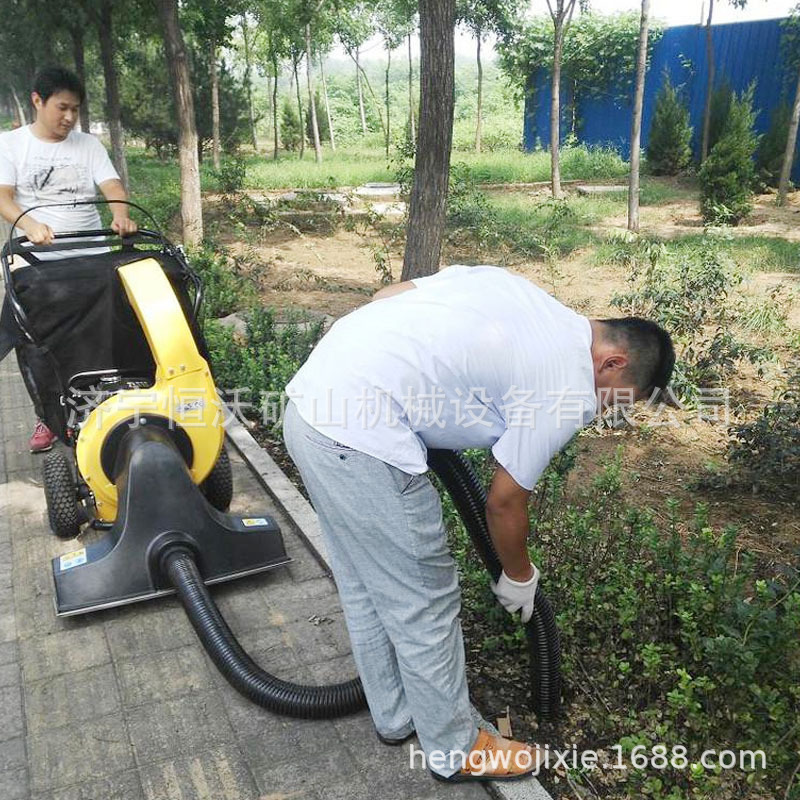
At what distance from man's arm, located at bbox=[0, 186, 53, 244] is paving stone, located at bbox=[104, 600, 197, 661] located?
66.7 inches

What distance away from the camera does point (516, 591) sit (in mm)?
2211

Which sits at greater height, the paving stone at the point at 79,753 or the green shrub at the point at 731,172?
the green shrub at the point at 731,172

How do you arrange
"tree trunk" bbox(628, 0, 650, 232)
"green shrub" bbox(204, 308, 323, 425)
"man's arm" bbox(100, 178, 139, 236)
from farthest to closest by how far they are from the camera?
"tree trunk" bbox(628, 0, 650, 232) → "green shrub" bbox(204, 308, 323, 425) → "man's arm" bbox(100, 178, 139, 236)

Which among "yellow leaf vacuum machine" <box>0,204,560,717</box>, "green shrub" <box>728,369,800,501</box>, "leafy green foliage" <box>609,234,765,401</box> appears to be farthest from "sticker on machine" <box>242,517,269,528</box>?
"leafy green foliage" <box>609,234,765,401</box>

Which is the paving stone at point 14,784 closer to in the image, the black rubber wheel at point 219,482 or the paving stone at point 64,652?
the paving stone at point 64,652

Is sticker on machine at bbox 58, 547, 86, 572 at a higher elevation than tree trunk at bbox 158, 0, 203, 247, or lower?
lower

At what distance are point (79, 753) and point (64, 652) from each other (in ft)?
1.78

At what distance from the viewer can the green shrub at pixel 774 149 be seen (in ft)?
47.5

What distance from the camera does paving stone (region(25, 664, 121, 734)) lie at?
2.56 meters

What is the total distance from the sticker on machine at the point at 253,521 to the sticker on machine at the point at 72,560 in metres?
0.64

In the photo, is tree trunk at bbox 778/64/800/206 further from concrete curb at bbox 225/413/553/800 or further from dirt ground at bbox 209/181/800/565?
concrete curb at bbox 225/413/553/800

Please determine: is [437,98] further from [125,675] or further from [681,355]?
[125,675]

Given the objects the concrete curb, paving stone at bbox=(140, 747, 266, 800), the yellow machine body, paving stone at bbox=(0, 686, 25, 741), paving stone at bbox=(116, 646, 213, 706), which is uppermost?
the yellow machine body

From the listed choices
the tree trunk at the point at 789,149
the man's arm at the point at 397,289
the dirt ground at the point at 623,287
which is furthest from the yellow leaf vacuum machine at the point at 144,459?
the tree trunk at the point at 789,149
